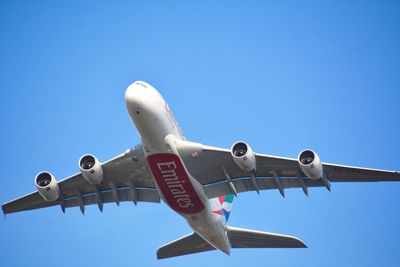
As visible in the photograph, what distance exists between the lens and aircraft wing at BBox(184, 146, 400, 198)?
83.4 feet

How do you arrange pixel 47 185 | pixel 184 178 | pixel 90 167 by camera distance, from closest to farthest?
pixel 184 178 < pixel 90 167 < pixel 47 185

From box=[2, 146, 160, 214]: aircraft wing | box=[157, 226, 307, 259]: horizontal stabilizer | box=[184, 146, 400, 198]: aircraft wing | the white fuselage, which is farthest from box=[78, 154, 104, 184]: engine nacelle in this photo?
box=[157, 226, 307, 259]: horizontal stabilizer

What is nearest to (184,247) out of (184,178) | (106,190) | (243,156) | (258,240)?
(258,240)

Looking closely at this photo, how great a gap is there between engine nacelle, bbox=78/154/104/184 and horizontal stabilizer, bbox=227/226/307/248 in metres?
7.53

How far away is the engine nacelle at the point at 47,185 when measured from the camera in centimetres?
2670

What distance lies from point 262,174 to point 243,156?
3008 millimetres

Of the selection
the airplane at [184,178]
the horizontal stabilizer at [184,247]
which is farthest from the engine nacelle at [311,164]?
the horizontal stabilizer at [184,247]

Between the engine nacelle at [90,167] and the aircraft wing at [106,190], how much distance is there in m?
0.70

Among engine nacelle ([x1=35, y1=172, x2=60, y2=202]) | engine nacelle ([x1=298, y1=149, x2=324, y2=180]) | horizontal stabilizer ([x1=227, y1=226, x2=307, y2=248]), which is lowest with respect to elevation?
horizontal stabilizer ([x1=227, y1=226, x2=307, y2=248])

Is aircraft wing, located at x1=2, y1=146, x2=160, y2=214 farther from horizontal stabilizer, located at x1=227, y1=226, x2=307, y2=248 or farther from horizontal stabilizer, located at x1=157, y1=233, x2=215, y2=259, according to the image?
horizontal stabilizer, located at x1=227, y1=226, x2=307, y2=248

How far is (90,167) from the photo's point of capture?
26641mm

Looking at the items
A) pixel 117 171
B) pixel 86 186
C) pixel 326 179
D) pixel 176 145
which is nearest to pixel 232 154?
pixel 176 145

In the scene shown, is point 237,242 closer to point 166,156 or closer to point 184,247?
point 184,247

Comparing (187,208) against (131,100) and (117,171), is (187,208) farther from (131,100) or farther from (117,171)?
(131,100)
